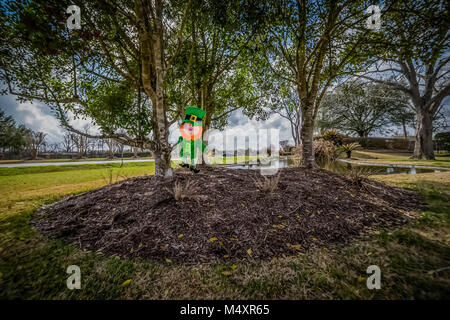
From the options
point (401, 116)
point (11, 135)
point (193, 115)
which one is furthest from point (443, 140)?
point (11, 135)

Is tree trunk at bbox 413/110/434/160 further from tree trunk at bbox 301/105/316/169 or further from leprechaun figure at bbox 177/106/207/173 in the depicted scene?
leprechaun figure at bbox 177/106/207/173

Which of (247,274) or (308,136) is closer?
(247,274)

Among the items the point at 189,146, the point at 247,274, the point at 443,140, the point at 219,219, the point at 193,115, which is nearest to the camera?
the point at 247,274

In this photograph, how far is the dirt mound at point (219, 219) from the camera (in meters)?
2.08

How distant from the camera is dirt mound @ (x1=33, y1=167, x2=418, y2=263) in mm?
2084

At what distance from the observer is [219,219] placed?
2.54 meters

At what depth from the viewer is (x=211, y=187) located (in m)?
3.60

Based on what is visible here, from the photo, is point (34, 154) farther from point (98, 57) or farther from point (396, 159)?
point (396, 159)

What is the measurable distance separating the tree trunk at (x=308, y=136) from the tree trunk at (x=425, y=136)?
14.5 metres

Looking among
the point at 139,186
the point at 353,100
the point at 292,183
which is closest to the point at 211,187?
the point at 139,186

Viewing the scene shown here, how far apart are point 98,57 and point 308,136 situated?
636cm

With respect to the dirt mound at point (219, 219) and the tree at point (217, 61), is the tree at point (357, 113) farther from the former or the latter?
the dirt mound at point (219, 219)

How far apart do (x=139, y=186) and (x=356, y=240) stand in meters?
4.12
